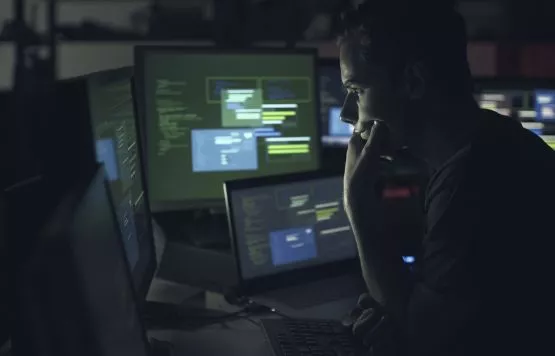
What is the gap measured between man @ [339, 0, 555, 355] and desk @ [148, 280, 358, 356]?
22 centimetres

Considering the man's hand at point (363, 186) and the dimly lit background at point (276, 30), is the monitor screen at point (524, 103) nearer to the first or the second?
the man's hand at point (363, 186)

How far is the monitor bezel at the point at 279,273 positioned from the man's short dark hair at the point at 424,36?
0.60 meters

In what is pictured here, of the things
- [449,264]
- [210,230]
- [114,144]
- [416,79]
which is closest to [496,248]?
[449,264]

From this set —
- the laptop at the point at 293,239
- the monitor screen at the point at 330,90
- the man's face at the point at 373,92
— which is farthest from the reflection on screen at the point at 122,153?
the monitor screen at the point at 330,90

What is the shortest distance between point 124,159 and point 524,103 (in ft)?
4.43

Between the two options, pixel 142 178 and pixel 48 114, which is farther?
pixel 142 178

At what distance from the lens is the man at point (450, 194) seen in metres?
1.09

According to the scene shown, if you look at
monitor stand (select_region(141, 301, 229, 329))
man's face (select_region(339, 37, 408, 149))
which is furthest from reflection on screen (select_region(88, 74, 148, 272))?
man's face (select_region(339, 37, 408, 149))

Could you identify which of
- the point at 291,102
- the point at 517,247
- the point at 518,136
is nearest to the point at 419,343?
the point at 517,247

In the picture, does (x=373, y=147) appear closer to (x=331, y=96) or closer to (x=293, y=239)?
(x=293, y=239)

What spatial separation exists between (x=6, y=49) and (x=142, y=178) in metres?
2.66

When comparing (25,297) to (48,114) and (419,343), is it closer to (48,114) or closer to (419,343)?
(48,114)

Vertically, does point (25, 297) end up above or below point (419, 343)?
above

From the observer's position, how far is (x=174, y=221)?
2166mm
